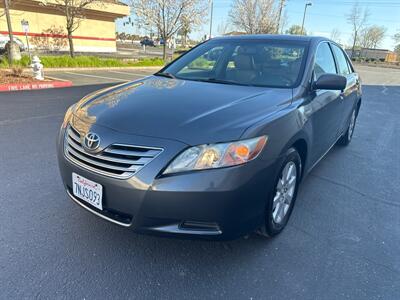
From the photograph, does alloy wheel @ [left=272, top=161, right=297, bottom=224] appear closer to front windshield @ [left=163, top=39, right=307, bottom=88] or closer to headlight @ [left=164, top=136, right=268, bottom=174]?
headlight @ [left=164, top=136, right=268, bottom=174]

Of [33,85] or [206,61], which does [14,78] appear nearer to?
[33,85]

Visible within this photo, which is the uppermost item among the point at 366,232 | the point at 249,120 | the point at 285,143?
the point at 249,120

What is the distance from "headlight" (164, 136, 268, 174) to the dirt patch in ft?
31.5

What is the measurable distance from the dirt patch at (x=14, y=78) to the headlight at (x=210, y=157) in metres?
9.59

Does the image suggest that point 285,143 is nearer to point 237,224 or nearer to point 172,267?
point 237,224

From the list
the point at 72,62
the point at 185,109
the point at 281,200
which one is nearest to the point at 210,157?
the point at 185,109

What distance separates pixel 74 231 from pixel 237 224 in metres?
1.40

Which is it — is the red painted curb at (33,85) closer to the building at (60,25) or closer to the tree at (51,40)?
the building at (60,25)

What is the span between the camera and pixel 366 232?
2.76 m

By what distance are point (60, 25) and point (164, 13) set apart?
10.8 metres

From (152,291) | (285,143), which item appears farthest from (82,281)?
(285,143)

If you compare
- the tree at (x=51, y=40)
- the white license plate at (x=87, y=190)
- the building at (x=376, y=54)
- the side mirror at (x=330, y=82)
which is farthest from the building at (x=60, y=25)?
the building at (x=376, y=54)

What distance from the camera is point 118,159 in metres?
1.94

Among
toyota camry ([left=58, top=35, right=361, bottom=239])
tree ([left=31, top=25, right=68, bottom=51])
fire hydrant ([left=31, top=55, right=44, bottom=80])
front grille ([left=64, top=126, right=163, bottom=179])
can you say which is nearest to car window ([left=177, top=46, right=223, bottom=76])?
toyota camry ([left=58, top=35, right=361, bottom=239])
